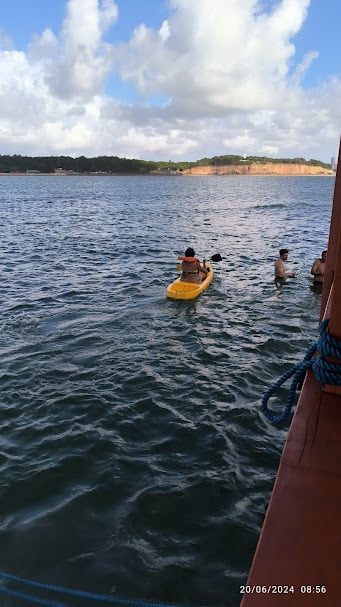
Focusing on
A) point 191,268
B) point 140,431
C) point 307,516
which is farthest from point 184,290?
point 307,516

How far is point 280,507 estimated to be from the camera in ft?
6.50

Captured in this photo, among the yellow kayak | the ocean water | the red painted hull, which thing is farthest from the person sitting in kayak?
the red painted hull

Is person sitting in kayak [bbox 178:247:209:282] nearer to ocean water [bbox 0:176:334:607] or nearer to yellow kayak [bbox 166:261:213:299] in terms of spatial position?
yellow kayak [bbox 166:261:213:299]

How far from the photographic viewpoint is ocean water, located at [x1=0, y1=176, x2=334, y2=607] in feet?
14.1

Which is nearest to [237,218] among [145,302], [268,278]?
[268,278]

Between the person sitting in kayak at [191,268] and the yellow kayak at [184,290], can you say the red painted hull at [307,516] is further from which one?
the person sitting in kayak at [191,268]

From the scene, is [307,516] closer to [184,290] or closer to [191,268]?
[184,290]

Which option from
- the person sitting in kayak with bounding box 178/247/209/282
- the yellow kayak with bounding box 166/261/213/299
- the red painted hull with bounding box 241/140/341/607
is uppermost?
the red painted hull with bounding box 241/140/341/607

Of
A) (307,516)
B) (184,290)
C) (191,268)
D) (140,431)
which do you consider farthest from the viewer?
(191,268)

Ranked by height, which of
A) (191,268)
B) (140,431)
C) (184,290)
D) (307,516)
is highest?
(307,516)

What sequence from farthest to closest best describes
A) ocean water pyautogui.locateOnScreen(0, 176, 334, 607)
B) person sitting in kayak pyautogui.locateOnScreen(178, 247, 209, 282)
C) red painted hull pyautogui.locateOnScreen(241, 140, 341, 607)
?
person sitting in kayak pyautogui.locateOnScreen(178, 247, 209, 282)
ocean water pyautogui.locateOnScreen(0, 176, 334, 607)
red painted hull pyautogui.locateOnScreen(241, 140, 341, 607)

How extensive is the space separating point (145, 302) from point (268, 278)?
5.61 m

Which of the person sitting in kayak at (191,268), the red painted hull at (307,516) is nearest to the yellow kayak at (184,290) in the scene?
the person sitting in kayak at (191,268)

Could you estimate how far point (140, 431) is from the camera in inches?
254
